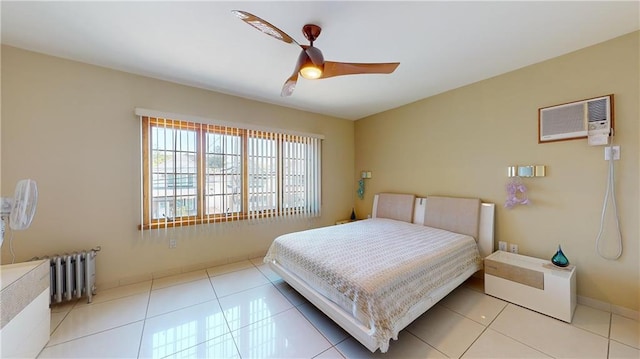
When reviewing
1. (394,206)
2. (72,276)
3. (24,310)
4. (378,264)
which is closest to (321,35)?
(378,264)

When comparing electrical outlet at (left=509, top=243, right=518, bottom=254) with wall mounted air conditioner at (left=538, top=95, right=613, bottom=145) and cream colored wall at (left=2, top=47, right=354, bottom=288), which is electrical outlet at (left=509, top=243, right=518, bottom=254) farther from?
Answer: cream colored wall at (left=2, top=47, right=354, bottom=288)

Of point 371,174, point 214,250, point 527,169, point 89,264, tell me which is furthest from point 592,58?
point 89,264

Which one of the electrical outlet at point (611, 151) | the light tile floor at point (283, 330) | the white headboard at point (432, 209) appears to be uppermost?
the electrical outlet at point (611, 151)

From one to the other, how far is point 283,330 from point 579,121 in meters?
3.38

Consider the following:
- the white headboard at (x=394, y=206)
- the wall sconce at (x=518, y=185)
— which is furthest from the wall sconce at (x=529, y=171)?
the white headboard at (x=394, y=206)

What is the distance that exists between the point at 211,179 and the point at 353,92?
236 centimetres

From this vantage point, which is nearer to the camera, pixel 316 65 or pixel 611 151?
pixel 316 65

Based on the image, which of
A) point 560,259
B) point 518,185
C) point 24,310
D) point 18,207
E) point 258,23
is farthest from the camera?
point 518,185

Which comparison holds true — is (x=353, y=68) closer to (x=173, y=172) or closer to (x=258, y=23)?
(x=258, y=23)

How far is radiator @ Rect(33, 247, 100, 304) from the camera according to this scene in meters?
2.10

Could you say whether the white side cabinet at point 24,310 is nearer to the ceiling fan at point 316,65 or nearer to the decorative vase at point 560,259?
the ceiling fan at point 316,65

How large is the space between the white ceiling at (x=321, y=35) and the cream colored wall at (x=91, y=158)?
0.78ft

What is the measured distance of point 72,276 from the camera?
7.15 ft

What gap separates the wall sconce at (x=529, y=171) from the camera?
2.38 meters
